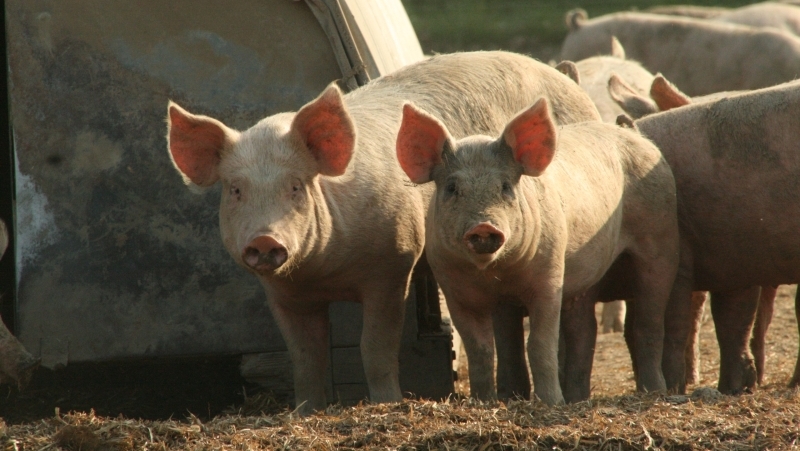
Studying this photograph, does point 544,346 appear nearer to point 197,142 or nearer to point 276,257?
point 276,257

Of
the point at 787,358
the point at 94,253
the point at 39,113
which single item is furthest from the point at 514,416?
the point at 787,358

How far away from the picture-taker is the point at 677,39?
16.9m

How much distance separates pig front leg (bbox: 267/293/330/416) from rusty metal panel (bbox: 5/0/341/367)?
3.14ft

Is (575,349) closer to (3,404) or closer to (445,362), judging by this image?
(445,362)

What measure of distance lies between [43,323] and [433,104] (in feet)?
8.26

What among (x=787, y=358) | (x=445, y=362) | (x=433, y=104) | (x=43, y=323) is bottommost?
(x=787, y=358)

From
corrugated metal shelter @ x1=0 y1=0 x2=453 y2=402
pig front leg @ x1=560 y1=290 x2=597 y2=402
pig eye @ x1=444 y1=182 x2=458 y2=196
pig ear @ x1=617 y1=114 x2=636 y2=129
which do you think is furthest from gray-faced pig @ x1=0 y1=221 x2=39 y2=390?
pig ear @ x1=617 y1=114 x2=636 y2=129

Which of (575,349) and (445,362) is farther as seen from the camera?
(445,362)

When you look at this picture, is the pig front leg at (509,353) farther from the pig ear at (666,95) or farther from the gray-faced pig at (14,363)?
the gray-faced pig at (14,363)

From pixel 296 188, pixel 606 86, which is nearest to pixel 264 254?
pixel 296 188

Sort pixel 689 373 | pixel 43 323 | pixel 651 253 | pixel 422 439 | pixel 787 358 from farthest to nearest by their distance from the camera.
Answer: pixel 787 358 → pixel 689 373 → pixel 43 323 → pixel 651 253 → pixel 422 439

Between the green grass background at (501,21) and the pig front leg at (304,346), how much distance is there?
55.2 feet

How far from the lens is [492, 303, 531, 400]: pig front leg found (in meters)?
6.55

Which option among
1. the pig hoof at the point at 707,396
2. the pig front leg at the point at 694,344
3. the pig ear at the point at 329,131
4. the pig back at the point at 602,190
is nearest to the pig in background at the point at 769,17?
the pig front leg at the point at 694,344
